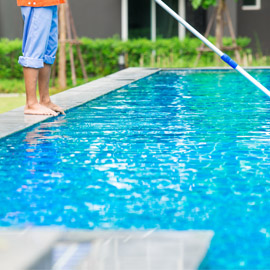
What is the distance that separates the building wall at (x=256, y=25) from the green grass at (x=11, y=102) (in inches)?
303

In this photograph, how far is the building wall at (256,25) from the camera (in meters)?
17.8

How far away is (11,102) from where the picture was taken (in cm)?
1106

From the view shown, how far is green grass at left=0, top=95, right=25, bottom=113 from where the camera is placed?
10250 mm

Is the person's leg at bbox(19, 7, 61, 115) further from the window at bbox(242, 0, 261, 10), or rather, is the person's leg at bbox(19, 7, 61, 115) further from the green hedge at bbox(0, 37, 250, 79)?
the window at bbox(242, 0, 261, 10)

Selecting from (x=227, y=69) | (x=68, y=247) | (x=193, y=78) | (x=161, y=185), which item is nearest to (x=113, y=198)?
(x=161, y=185)

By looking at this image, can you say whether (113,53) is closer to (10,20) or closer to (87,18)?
(87,18)

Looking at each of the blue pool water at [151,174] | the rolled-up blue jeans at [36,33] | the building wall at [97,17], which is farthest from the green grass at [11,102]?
the building wall at [97,17]

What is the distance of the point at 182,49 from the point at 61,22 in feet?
9.86

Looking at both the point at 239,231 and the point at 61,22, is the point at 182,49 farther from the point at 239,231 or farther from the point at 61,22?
the point at 239,231

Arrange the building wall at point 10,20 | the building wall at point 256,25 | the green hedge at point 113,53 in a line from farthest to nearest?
the building wall at point 256,25
the building wall at point 10,20
the green hedge at point 113,53

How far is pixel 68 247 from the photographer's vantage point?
2.12 metres

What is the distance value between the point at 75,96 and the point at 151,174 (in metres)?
3.79

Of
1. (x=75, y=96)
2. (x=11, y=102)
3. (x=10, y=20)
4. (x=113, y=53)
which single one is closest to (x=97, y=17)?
(x=10, y=20)

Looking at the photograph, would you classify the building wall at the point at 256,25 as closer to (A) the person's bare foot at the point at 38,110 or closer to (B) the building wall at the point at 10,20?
(B) the building wall at the point at 10,20
